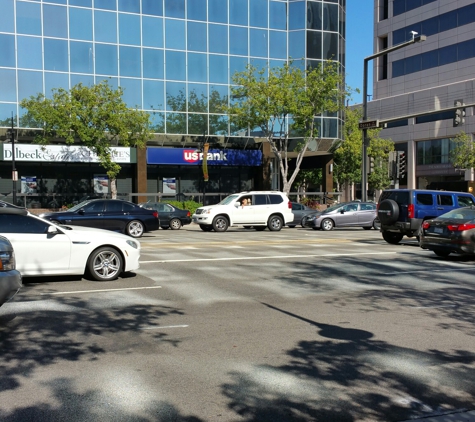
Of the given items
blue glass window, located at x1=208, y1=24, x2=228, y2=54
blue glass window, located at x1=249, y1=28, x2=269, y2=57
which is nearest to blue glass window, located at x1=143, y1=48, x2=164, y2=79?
blue glass window, located at x1=208, y1=24, x2=228, y2=54

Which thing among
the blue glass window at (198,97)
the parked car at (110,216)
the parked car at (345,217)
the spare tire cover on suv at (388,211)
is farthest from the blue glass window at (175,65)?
the spare tire cover on suv at (388,211)

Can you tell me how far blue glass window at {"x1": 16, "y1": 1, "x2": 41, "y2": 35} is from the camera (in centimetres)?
3631

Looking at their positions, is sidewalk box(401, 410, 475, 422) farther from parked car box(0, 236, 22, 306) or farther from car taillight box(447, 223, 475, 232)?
car taillight box(447, 223, 475, 232)

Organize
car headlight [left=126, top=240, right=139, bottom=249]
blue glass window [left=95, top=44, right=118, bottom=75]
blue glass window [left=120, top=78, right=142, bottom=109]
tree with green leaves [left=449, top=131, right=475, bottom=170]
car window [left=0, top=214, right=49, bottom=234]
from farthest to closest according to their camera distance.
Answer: tree with green leaves [left=449, top=131, right=475, bottom=170], blue glass window [left=120, top=78, right=142, bottom=109], blue glass window [left=95, top=44, right=118, bottom=75], car headlight [left=126, top=240, right=139, bottom=249], car window [left=0, top=214, right=49, bottom=234]

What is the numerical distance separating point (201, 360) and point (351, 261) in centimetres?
920

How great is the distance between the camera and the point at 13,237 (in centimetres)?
998

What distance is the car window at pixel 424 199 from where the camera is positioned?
758 inches

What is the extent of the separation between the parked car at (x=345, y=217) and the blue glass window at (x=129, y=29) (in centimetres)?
1879

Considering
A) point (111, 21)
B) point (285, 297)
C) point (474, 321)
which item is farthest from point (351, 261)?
point (111, 21)

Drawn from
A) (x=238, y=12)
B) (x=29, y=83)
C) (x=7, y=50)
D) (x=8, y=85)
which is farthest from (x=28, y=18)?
(x=238, y=12)

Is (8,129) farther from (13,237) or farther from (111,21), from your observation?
(13,237)

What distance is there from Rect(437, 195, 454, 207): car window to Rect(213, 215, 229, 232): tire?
10.5 m

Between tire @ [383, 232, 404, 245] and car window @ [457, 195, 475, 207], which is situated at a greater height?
car window @ [457, 195, 475, 207]

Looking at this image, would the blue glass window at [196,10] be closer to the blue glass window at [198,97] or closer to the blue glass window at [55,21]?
the blue glass window at [198,97]
